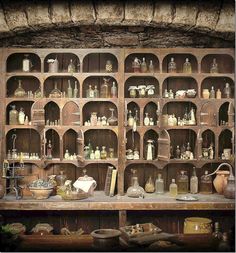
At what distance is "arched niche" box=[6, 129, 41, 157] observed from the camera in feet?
18.3

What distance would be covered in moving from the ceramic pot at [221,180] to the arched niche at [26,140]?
2.22 m

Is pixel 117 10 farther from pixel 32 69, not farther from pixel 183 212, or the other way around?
pixel 183 212

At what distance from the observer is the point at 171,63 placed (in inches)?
214

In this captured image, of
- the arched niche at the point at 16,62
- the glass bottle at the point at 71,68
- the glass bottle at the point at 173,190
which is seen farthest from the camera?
the arched niche at the point at 16,62

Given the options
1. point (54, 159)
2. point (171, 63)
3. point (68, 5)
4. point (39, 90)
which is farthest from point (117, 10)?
point (54, 159)

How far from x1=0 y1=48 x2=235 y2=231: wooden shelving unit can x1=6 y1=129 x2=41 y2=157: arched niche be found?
0.01 metres

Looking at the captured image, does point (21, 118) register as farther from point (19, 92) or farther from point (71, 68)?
point (71, 68)

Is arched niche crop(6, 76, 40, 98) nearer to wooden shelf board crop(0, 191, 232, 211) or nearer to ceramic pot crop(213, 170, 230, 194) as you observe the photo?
wooden shelf board crop(0, 191, 232, 211)

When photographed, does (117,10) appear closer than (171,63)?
Yes

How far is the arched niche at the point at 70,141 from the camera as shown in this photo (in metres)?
5.62

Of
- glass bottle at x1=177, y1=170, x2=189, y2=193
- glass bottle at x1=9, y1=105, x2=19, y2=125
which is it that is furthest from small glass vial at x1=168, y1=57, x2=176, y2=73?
glass bottle at x1=9, y1=105, x2=19, y2=125

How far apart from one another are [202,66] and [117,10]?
1.51 metres

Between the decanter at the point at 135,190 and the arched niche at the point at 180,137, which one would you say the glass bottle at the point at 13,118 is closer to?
the decanter at the point at 135,190

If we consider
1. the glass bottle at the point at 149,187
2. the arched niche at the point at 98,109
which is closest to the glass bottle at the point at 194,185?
the glass bottle at the point at 149,187
